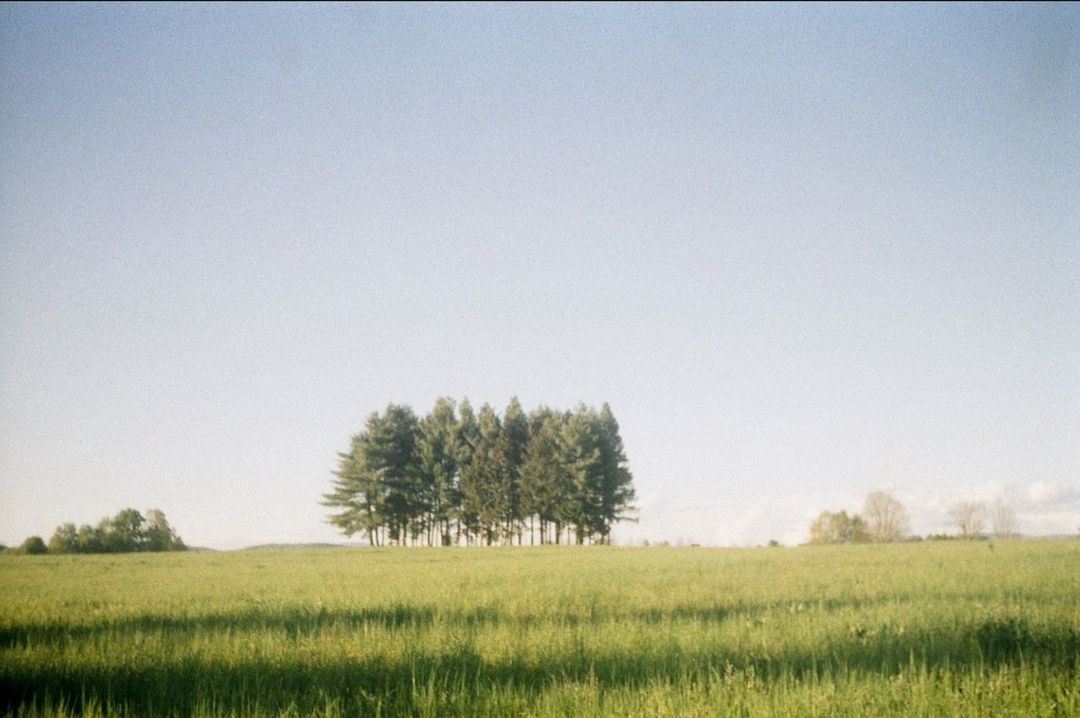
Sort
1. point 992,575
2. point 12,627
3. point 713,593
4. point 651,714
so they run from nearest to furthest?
point 651,714
point 12,627
point 713,593
point 992,575

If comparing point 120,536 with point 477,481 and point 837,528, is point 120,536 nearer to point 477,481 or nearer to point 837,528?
point 477,481

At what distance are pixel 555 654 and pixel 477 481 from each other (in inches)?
2384

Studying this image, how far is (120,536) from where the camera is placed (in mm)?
38469

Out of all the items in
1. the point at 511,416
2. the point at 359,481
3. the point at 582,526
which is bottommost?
the point at 582,526

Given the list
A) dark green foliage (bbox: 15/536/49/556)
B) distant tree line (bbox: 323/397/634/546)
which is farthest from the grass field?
distant tree line (bbox: 323/397/634/546)

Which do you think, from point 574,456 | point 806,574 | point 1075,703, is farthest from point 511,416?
point 1075,703

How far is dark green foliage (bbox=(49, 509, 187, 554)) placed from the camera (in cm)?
3515

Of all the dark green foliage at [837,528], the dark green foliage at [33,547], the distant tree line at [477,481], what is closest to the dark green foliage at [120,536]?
the dark green foliage at [33,547]

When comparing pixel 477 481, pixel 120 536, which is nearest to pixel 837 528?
pixel 477 481

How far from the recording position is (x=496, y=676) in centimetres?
508

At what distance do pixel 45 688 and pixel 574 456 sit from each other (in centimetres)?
6173

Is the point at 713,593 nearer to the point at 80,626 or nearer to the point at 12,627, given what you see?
the point at 80,626

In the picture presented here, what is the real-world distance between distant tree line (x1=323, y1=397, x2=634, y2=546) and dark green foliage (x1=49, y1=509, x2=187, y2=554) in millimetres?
21757

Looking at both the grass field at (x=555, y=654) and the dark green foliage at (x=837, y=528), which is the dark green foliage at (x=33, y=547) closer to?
the grass field at (x=555, y=654)
